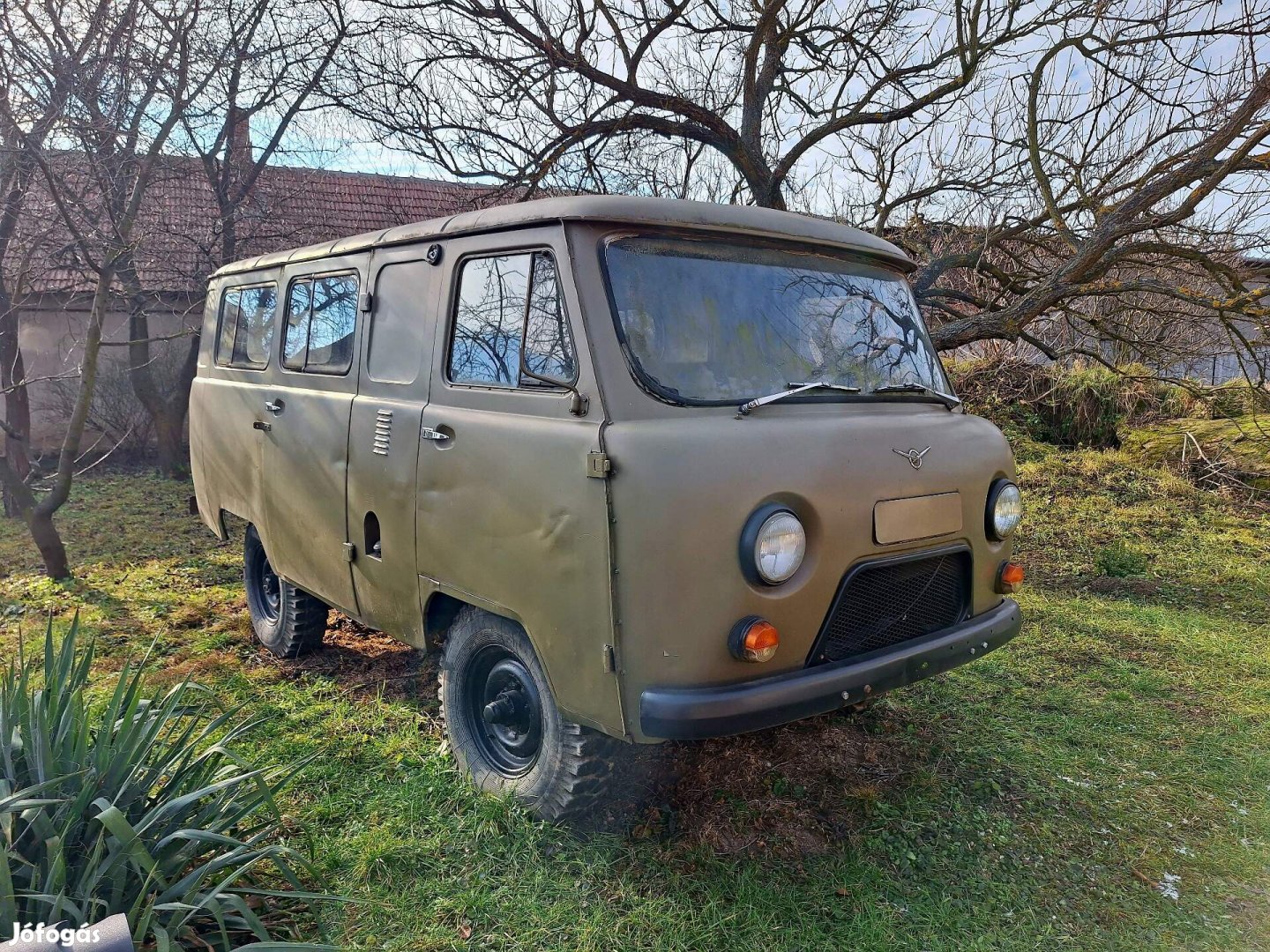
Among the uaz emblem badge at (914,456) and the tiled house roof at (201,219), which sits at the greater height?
the tiled house roof at (201,219)

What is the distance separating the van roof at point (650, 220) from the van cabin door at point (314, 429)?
0.40 meters

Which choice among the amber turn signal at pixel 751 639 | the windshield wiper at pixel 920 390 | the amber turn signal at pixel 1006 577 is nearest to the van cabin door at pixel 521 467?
the amber turn signal at pixel 751 639

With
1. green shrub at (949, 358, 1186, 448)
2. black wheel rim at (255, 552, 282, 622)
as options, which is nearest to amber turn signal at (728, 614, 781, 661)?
black wheel rim at (255, 552, 282, 622)

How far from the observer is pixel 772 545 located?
2.60 metres

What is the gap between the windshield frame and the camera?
9.12ft

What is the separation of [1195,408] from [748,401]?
33.7 feet

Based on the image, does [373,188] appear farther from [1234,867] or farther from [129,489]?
[1234,867]

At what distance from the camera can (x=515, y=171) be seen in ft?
24.7

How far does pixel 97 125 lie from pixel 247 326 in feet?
7.87

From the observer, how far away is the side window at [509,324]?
295 centimetres

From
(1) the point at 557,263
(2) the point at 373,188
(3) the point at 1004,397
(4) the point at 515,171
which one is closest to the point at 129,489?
(2) the point at 373,188

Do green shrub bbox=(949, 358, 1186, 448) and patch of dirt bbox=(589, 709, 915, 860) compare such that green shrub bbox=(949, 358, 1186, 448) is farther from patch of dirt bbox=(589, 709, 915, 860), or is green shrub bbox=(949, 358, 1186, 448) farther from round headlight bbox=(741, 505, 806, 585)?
round headlight bbox=(741, 505, 806, 585)

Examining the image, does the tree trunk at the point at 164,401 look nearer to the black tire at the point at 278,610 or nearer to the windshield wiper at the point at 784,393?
the black tire at the point at 278,610

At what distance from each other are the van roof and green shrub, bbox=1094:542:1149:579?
14.6 ft
